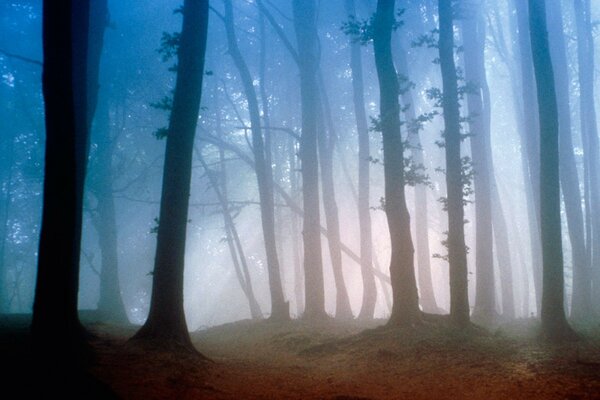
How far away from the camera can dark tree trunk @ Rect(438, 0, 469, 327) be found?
36.6ft

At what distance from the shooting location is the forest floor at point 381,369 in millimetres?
6172

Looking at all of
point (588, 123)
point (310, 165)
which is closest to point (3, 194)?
point (310, 165)

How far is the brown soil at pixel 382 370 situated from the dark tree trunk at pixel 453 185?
97cm

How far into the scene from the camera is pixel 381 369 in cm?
866

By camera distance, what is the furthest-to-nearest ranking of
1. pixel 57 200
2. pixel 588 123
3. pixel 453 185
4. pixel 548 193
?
pixel 588 123 → pixel 453 185 → pixel 548 193 → pixel 57 200

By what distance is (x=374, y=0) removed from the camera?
75.9 feet

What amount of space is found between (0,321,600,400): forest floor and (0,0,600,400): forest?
64 millimetres

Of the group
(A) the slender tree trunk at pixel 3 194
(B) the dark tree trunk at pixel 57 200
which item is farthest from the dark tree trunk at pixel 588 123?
(A) the slender tree trunk at pixel 3 194

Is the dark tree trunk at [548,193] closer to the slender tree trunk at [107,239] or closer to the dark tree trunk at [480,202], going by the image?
the dark tree trunk at [480,202]

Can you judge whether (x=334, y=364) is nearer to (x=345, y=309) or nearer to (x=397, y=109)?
(x=397, y=109)

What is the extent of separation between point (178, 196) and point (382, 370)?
6294 millimetres

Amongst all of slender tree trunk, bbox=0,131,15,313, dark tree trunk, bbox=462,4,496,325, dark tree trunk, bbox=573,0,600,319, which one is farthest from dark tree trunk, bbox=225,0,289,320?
slender tree trunk, bbox=0,131,15,313

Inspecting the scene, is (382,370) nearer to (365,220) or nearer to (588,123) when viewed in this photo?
(365,220)

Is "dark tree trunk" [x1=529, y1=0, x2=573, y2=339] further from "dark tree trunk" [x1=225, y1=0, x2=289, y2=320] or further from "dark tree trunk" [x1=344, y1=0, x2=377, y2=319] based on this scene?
"dark tree trunk" [x1=225, y1=0, x2=289, y2=320]
